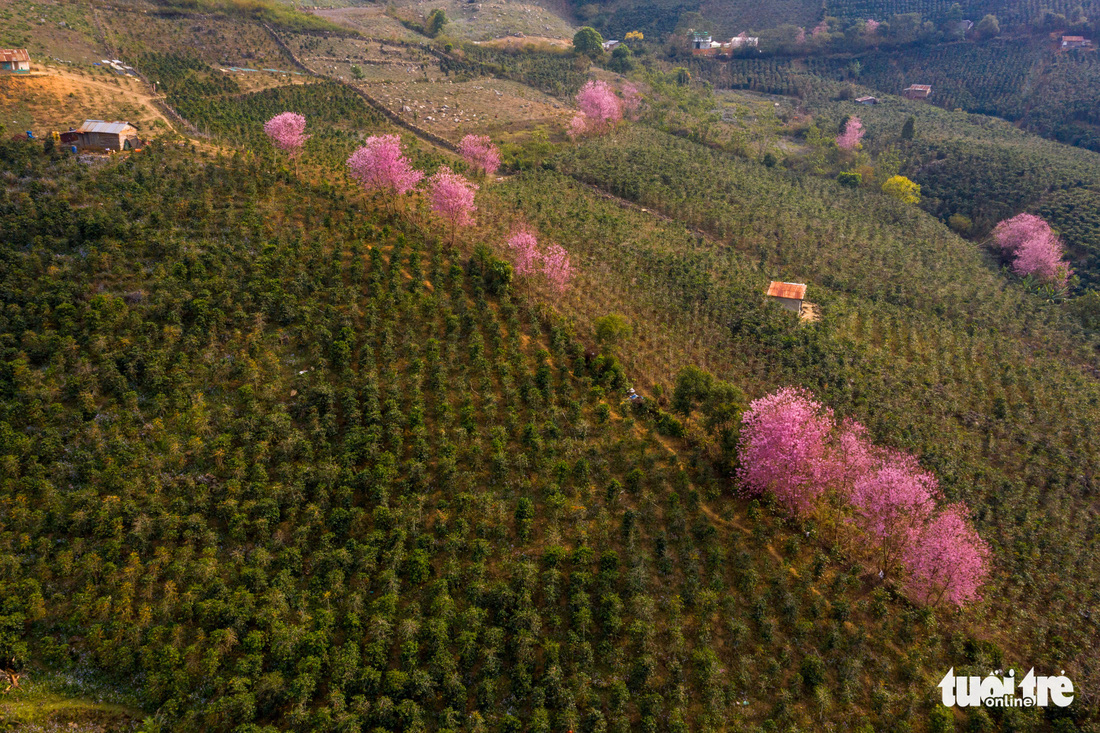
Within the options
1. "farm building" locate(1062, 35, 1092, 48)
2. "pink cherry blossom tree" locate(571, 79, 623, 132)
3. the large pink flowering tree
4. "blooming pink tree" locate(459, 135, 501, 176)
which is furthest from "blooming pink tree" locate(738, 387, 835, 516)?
"farm building" locate(1062, 35, 1092, 48)

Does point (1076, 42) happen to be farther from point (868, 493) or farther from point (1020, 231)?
point (868, 493)

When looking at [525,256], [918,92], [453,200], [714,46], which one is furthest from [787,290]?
[714,46]

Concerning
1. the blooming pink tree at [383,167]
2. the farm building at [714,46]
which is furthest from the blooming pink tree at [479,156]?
the farm building at [714,46]

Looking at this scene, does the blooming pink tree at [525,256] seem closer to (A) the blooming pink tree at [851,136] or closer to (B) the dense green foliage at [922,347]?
(B) the dense green foliage at [922,347]

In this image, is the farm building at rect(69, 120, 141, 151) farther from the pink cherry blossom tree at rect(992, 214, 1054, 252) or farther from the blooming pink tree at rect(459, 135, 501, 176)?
the pink cherry blossom tree at rect(992, 214, 1054, 252)

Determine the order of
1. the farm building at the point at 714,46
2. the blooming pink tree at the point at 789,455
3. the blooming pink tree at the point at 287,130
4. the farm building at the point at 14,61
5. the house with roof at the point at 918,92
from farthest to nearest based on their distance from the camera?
the farm building at the point at 714,46 < the house with roof at the point at 918,92 < the farm building at the point at 14,61 < the blooming pink tree at the point at 287,130 < the blooming pink tree at the point at 789,455

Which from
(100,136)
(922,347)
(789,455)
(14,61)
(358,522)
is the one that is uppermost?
(14,61)
